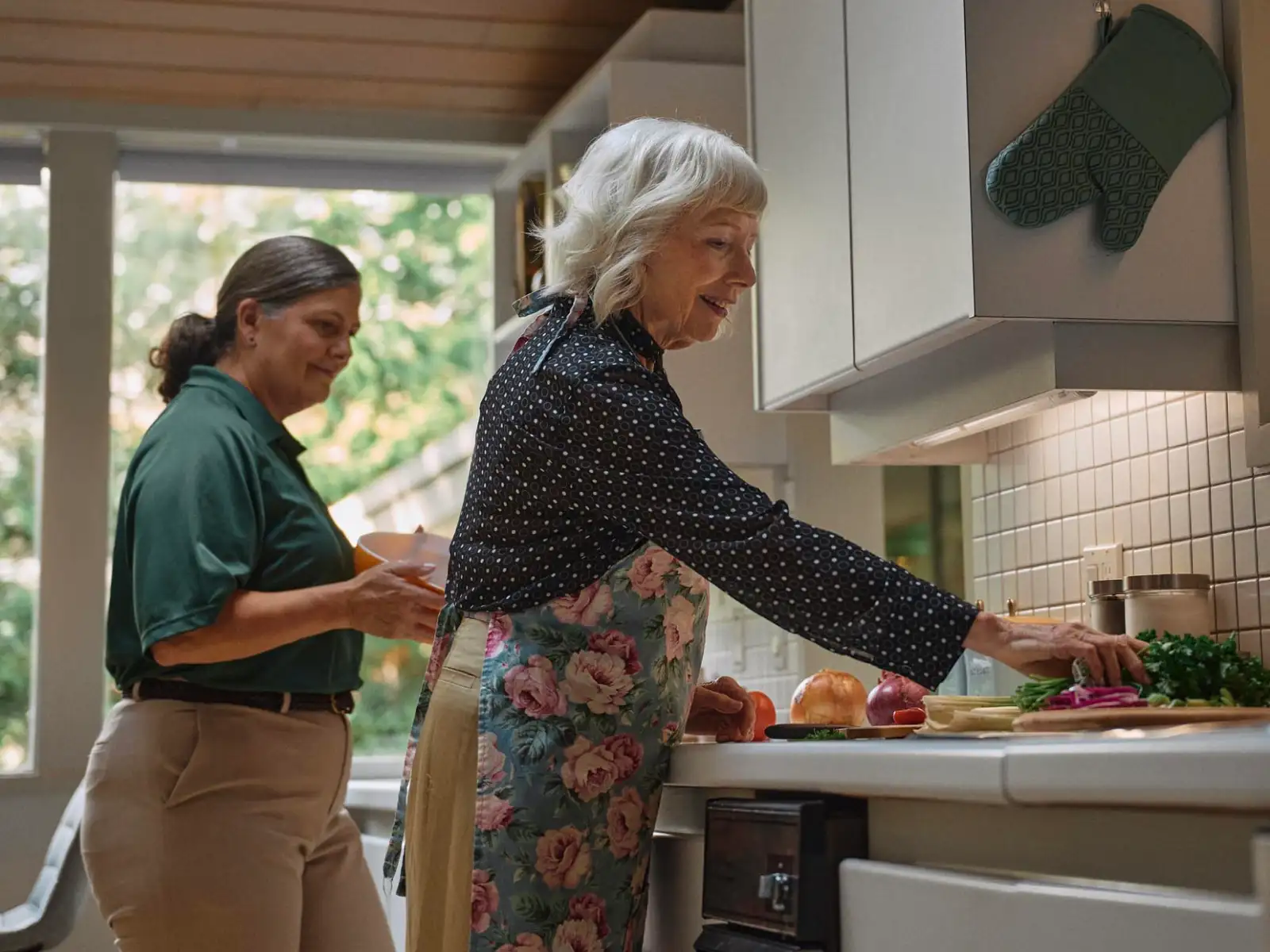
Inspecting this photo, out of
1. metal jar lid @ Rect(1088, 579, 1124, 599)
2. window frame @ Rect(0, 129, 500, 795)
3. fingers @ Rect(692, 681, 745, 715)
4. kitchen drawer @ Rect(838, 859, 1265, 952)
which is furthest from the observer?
window frame @ Rect(0, 129, 500, 795)

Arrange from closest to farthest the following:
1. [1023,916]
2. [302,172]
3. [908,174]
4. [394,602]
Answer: [1023,916], [908,174], [394,602], [302,172]

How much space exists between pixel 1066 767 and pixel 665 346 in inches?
30.0

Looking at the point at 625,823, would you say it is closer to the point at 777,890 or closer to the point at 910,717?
the point at 777,890

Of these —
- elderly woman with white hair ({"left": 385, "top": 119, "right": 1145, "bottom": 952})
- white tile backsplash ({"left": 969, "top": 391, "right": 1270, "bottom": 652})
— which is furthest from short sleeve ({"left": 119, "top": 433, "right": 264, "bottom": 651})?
white tile backsplash ({"left": 969, "top": 391, "right": 1270, "bottom": 652})

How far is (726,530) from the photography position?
1.33 meters

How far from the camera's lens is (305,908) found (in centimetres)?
226

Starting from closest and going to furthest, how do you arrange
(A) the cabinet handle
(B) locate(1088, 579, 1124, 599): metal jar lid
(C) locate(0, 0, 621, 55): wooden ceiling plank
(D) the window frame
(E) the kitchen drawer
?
1. (E) the kitchen drawer
2. (A) the cabinet handle
3. (B) locate(1088, 579, 1124, 599): metal jar lid
4. (C) locate(0, 0, 621, 55): wooden ceiling plank
5. (D) the window frame

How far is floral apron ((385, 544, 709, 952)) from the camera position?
140 centimetres

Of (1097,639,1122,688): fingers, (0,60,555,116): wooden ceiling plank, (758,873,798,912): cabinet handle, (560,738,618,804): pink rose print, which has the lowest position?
(758,873,798,912): cabinet handle

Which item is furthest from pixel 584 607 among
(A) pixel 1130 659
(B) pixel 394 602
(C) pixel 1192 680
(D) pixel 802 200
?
(D) pixel 802 200

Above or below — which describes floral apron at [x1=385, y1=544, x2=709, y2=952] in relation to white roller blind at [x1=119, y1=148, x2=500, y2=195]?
below

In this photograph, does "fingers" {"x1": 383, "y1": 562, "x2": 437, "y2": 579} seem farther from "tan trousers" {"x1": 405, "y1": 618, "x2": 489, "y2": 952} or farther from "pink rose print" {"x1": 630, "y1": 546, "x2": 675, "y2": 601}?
"pink rose print" {"x1": 630, "y1": 546, "x2": 675, "y2": 601}

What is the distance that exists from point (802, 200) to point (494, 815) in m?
1.21

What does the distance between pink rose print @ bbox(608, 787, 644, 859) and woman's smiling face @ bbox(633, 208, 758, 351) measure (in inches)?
17.8
